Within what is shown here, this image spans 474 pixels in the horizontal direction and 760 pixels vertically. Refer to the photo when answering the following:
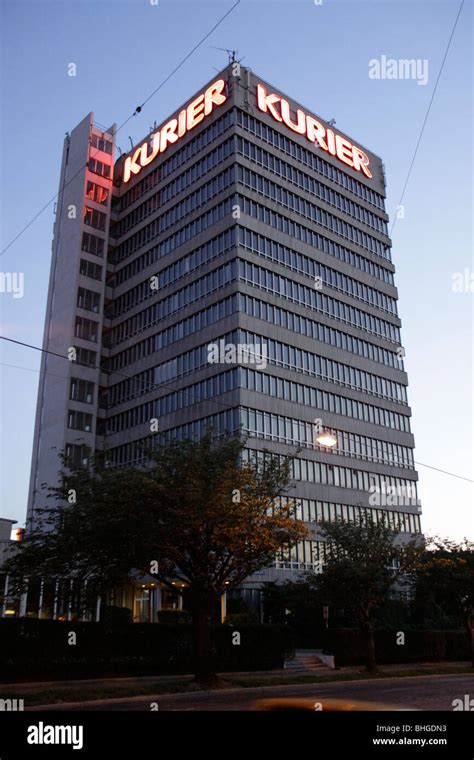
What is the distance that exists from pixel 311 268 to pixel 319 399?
45.0ft

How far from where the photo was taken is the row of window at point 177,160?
220 feet

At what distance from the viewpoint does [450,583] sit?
49.4 meters

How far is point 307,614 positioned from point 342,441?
21241 mm

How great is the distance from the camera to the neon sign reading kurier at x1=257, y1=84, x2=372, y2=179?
227 ft

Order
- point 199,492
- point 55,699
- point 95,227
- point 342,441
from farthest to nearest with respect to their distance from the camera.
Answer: point 95,227 < point 342,441 < point 199,492 < point 55,699

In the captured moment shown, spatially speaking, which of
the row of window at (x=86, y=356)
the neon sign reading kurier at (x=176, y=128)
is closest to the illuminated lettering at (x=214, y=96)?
the neon sign reading kurier at (x=176, y=128)

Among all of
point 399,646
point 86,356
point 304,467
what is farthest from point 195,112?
point 399,646

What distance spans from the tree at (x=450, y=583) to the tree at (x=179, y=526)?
21.4 metres

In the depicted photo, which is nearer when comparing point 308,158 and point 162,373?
point 162,373

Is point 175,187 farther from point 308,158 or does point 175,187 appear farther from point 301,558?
point 301,558

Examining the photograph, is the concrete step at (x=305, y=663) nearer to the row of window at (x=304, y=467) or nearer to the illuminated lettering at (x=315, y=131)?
the row of window at (x=304, y=467)

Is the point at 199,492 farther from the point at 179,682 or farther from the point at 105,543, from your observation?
the point at 179,682
